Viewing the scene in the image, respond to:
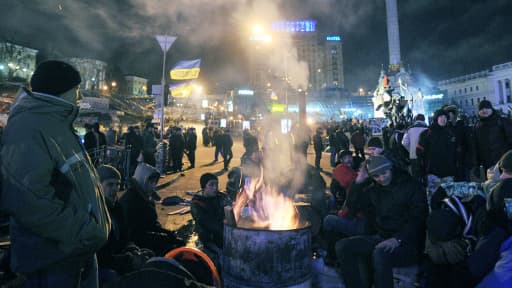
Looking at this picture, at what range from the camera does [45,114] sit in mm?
1673

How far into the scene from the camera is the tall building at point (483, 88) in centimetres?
7381

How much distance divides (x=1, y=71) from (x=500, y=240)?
54.3 m

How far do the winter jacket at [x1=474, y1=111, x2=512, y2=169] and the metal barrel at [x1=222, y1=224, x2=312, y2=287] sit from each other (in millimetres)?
4221

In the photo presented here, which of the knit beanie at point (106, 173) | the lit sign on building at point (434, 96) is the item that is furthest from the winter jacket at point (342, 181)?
the lit sign on building at point (434, 96)

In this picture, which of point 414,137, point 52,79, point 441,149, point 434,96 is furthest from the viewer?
point 434,96

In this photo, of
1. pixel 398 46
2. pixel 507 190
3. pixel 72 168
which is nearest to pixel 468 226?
pixel 507 190

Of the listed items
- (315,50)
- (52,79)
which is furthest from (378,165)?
(315,50)

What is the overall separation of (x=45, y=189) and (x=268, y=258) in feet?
7.63

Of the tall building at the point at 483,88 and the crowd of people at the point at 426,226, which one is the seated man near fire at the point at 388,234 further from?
the tall building at the point at 483,88

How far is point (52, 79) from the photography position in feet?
5.93

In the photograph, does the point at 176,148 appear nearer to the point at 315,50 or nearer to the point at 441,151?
the point at 441,151

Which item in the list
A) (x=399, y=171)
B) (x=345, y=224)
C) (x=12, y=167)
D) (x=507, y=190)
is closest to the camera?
(x=12, y=167)

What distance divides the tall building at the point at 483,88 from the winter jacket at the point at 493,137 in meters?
78.9

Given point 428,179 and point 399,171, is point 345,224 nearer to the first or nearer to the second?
point 399,171
